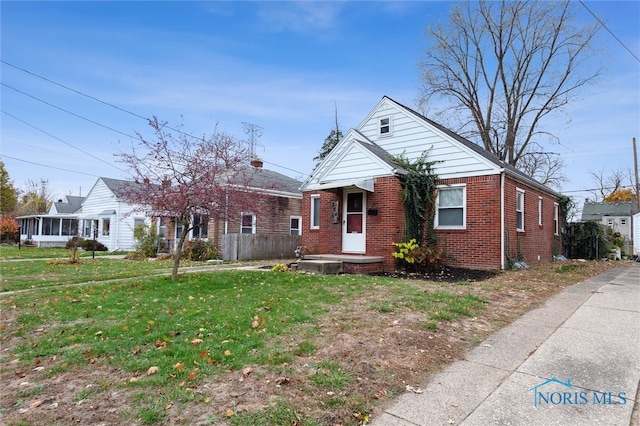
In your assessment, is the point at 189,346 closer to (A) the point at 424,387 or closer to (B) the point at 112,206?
(A) the point at 424,387

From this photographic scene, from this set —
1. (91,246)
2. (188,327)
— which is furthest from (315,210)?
(91,246)

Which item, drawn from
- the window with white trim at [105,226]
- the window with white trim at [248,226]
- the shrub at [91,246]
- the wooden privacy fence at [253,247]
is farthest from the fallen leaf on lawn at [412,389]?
the window with white trim at [105,226]

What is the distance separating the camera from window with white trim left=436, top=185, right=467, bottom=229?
478 inches

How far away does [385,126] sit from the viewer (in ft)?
47.6

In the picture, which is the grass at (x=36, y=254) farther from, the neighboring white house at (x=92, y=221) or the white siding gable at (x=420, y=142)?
the white siding gable at (x=420, y=142)

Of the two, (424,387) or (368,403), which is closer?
(368,403)

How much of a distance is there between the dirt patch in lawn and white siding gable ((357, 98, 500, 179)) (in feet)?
25.8

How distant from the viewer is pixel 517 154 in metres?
26.0

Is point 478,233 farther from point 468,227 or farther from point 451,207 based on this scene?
point 451,207

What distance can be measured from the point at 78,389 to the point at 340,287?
533cm

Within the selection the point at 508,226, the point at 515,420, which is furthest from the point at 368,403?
the point at 508,226

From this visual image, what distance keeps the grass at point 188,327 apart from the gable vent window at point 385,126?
7.68 metres

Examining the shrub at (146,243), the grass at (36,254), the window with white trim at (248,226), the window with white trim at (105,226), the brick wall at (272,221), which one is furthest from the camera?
the window with white trim at (105,226)

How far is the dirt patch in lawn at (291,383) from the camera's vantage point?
9.06ft
